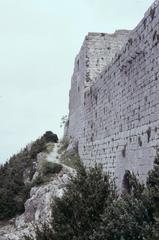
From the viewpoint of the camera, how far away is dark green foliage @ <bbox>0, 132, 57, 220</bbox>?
71.6 feet

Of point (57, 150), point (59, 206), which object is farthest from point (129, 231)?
point (57, 150)

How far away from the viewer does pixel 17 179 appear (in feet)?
80.2

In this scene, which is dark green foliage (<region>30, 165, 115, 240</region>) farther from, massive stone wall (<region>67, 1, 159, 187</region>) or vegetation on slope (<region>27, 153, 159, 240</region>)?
massive stone wall (<region>67, 1, 159, 187</region>)

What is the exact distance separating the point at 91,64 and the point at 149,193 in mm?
14017

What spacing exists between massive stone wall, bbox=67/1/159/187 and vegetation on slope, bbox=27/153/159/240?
1.62 meters

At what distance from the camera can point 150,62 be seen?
11.8 metres

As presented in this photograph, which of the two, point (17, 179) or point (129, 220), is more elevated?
point (17, 179)

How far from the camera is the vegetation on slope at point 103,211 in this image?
8070mm

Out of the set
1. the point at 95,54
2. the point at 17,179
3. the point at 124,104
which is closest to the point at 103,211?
the point at 124,104

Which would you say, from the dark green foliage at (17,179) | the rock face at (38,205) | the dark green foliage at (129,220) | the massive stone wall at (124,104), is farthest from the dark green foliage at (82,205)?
the dark green foliage at (17,179)

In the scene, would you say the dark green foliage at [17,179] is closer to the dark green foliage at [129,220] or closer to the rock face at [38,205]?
the rock face at [38,205]

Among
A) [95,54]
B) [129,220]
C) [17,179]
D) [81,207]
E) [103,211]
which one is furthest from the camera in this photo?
[17,179]

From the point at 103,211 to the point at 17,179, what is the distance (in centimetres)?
1484

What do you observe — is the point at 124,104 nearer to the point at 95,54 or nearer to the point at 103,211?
the point at 103,211
